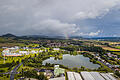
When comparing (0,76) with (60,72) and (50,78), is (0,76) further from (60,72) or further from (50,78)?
(60,72)

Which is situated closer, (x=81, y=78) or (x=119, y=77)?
(x=81, y=78)

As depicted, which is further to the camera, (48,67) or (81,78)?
(48,67)

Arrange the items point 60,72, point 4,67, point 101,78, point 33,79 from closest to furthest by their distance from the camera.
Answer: point 33,79
point 101,78
point 60,72
point 4,67

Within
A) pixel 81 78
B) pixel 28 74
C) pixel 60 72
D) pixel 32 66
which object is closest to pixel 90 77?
pixel 81 78

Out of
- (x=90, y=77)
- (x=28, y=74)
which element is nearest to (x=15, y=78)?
(x=28, y=74)

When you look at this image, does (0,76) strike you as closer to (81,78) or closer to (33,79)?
(33,79)

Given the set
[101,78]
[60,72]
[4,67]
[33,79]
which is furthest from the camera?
[4,67]

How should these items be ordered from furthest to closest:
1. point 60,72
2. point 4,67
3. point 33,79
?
point 4,67, point 60,72, point 33,79
